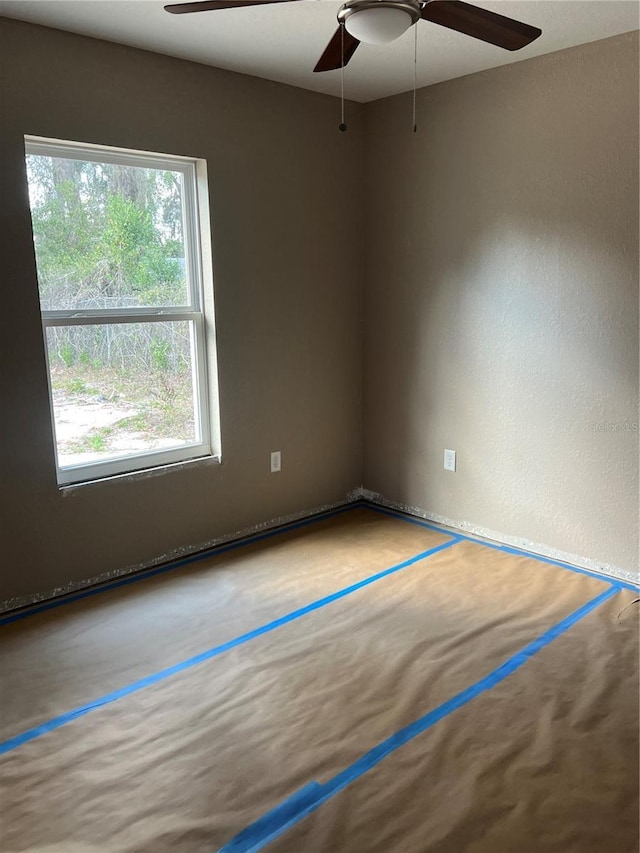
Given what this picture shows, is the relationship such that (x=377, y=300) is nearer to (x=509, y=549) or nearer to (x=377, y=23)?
(x=509, y=549)

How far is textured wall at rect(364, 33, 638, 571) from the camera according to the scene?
2965 millimetres

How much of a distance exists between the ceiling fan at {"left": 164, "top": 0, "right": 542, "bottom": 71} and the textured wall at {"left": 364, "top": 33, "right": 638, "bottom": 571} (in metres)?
1.11

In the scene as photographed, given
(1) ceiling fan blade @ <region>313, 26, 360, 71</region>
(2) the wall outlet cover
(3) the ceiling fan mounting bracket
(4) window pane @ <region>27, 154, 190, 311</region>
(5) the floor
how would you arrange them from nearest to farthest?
1. (3) the ceiling fan mounting bracket
2. (5) the floor
3. (1) ceiling fan blade @ <region>313, 26, 360, 71</region>
4. (4) window pane @ <region>27, 154, 190, 311</region>
5. (2) the wall outlet cover

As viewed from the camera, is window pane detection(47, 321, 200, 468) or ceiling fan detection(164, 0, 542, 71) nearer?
ceiling fan detection(164, 0, 542, 71)

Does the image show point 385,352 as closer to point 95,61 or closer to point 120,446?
point 120,446

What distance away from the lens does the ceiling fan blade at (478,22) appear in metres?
1.78

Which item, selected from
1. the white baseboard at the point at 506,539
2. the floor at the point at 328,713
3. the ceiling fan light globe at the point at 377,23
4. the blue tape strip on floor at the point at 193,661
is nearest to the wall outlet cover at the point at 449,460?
the white baseboard at the point at 506,539

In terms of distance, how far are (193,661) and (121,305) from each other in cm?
165

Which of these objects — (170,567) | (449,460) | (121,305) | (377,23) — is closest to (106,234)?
(121,305)

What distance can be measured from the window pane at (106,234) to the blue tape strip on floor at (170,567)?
129cm

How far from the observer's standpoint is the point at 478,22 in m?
1.89

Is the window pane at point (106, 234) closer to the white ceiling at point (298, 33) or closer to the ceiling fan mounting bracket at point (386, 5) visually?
the white ceiling at point (298, 33)

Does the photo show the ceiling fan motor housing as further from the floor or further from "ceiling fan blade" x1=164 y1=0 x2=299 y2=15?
the floor

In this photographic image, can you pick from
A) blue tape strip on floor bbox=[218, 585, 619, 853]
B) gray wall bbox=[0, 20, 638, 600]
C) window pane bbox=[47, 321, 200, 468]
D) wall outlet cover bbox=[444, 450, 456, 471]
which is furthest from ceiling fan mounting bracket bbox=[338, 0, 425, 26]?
wall outlet cover bbox=[444, 450, 456, 471]
